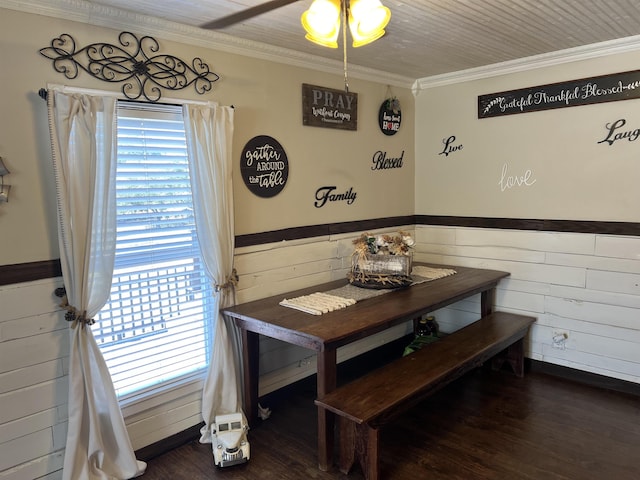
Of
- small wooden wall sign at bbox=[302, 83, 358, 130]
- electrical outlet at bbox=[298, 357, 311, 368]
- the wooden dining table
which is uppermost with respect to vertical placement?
small wooden wall sign at bbox=[302, 83, 358, 130]

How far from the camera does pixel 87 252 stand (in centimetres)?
214

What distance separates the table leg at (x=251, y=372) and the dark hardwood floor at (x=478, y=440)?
0.11 meters

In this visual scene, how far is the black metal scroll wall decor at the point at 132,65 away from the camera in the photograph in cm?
213

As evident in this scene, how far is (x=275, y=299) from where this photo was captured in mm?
2924

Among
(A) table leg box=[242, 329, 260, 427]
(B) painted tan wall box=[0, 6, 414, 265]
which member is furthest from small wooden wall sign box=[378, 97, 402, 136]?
(A) table leg box=[242, 329, 260, 427]

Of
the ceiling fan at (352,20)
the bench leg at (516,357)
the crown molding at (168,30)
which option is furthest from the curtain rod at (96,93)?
the bench leg at (516,357)

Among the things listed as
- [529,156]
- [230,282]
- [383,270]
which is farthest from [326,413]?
[529,156]

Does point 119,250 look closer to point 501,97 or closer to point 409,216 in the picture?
point 409,216

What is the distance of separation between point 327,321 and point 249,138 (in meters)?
1.20

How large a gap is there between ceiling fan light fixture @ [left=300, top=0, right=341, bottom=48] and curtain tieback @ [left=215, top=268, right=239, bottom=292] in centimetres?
143

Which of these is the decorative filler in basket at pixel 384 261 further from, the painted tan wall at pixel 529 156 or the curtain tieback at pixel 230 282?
the painted tan wall at pixel 529 156

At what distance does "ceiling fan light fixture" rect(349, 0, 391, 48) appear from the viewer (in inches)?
67.2

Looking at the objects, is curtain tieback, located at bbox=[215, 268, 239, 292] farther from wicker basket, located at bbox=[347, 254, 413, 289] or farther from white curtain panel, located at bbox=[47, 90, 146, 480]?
wicker basket, located at bbox=[347, 254, 413, 289]

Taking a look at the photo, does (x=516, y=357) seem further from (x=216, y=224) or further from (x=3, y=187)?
(x=3, y=187)
